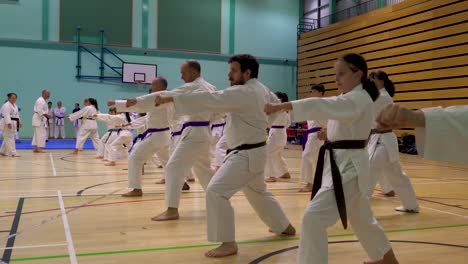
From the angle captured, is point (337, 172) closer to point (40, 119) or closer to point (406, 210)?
point (406, 210)

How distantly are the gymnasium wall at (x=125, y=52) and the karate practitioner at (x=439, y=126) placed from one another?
20.1 metres

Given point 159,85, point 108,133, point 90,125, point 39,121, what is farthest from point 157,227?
point 39,121

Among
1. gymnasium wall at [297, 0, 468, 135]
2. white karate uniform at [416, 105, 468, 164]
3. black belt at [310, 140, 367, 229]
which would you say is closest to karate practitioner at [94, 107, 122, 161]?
black belt at [310, 140, 367, 229]

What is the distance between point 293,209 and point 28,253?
333 centimetres

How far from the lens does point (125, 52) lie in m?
20.9

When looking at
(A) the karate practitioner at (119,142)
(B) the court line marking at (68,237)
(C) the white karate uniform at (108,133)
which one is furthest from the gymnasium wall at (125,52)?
(B) the court line marking at (68,237)

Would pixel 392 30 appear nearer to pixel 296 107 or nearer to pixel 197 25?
pixel 197 25

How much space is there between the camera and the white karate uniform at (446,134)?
1618mm

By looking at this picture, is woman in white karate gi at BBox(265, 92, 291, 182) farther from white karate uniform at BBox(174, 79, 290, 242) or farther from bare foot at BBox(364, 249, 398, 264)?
bare foot at BBox(364, 249, 398, 264)

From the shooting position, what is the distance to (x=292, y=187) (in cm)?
802

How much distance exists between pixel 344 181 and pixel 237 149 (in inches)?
47.5

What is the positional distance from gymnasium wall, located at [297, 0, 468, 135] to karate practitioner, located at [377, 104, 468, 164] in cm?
1297

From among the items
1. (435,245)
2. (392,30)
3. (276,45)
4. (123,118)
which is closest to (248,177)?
(435,245)

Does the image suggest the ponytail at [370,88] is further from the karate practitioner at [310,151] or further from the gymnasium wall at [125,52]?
the gymnasium wall at [125,52]
